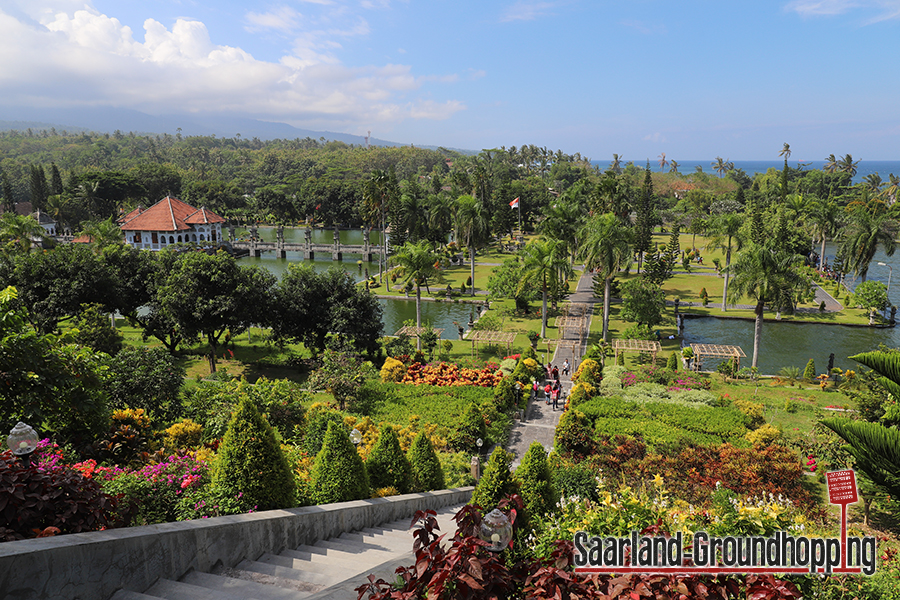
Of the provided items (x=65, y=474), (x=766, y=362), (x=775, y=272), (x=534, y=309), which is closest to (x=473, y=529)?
(x=65, y=474)

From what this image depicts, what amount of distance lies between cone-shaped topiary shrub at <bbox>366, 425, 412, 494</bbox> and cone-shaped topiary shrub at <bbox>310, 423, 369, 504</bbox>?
4.90 feet

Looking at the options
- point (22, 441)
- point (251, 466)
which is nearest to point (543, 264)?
point (251, 466)

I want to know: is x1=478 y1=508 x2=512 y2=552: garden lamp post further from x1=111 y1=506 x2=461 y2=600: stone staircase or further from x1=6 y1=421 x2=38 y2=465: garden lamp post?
x1=6 y1=421 x2=38 y2=465: garden lamp post

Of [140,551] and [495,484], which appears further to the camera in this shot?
[495,484]

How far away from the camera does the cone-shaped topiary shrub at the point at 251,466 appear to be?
768cm

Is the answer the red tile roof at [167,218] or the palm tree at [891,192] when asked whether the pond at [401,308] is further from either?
the palm tree at [891,192]

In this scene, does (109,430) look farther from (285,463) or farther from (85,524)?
(85,524)

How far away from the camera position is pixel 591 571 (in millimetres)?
4414

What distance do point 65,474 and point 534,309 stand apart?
→ 110ft

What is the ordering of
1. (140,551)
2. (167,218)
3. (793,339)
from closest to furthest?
(140,551)
(793,339)
(167,218)

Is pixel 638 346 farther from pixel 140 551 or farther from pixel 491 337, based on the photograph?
pixel 140 551

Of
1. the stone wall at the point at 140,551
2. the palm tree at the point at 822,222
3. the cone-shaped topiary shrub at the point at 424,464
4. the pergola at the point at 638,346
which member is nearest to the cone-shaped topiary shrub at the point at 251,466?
the stone wall at the point at 140,551

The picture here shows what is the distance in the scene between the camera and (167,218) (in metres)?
63.6

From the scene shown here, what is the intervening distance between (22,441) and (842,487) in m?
8.93
